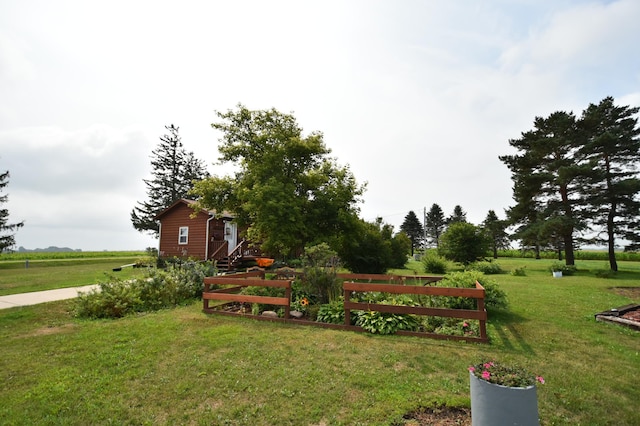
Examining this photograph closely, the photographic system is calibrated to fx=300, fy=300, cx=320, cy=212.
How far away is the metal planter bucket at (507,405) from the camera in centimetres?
234

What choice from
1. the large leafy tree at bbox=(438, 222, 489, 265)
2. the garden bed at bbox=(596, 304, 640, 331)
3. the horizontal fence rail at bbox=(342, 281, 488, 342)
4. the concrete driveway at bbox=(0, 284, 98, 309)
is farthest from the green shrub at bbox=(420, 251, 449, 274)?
the concrete driveway at bbox=(0, 284, 98, 309)

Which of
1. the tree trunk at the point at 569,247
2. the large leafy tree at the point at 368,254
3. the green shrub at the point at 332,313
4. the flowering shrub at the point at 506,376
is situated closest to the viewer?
the flowering shrub at the point at 506,376

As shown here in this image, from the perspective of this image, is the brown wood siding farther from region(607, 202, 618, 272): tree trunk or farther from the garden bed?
region(607, 202, 618, 272): tree trunk

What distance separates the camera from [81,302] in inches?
301

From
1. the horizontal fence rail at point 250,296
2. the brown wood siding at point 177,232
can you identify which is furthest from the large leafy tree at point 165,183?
the horizontal fence rail at point 250,296

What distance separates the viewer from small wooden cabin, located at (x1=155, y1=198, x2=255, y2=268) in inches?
851

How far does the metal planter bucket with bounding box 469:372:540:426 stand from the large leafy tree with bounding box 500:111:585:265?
21.1m

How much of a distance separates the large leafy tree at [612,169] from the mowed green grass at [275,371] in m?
17.3

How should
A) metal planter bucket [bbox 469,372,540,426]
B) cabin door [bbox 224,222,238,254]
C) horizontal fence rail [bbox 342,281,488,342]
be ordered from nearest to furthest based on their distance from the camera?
metal planter bucket [bbox 469,372,540,426] < horizontal fence rail [bbox 342,281,488,342] < cabin door [bbox 224,222,238,254]

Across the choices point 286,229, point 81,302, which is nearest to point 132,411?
point 81,302

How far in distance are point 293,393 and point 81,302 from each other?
706 centimetres

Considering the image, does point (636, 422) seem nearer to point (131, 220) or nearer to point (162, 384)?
point (162, 384)

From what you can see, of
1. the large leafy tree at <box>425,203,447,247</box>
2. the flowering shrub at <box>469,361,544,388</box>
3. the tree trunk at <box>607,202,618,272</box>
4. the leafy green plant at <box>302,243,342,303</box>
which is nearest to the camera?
the flowering shrub at <box>469,361,544,388</box>

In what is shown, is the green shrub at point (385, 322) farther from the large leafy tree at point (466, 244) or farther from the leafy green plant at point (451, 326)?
the large leafy tree at point (466, 244)
